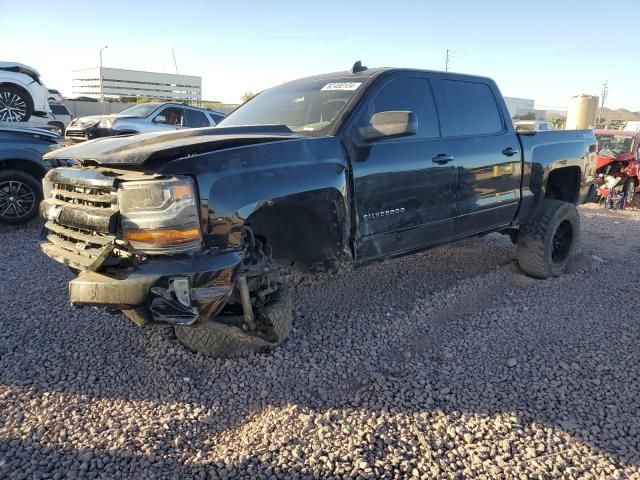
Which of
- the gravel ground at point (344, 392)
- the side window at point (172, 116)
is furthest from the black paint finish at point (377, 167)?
the side window at point (172, 116)

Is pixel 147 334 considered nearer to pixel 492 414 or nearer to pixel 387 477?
pixel 387 477

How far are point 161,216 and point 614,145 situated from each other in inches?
498

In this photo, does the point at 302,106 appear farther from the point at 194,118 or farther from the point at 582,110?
the point at 582,110

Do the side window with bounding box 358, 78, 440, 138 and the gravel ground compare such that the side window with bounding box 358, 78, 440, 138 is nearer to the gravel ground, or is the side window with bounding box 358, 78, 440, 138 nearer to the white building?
the gravel ground

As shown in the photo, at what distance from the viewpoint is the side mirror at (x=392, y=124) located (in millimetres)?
3107

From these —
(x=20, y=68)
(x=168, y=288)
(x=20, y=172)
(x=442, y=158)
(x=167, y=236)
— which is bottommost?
(x=168, y=288)

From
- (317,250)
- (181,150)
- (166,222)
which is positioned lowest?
(317,250)

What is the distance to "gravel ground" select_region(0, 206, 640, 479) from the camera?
229cm

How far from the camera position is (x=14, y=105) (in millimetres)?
10656

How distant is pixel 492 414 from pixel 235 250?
63.4 inches

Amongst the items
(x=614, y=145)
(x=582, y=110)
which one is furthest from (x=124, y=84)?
(x=614, y=145)

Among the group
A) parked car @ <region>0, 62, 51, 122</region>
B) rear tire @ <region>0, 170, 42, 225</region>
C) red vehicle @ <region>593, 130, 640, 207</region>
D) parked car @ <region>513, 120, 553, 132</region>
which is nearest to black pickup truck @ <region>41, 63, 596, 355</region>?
parked car @ <region>513, 120, 553, 132</region>

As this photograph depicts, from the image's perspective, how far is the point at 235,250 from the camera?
2623 millimetres

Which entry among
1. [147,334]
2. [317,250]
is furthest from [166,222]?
[147,334]
